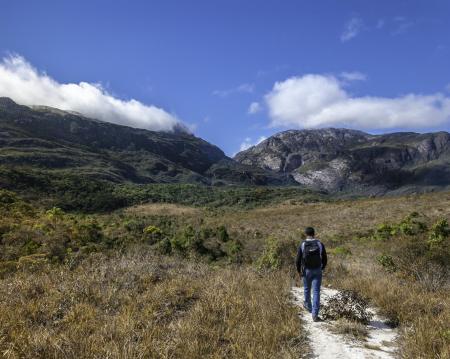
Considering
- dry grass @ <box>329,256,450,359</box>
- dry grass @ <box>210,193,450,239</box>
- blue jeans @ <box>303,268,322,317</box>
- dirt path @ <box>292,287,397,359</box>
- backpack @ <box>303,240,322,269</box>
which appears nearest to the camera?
dry grass @ <box>329,256,450,359</box>

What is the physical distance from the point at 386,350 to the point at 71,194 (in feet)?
245

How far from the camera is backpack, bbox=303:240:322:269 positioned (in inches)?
313

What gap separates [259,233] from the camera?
34.5m

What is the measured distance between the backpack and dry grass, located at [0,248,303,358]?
34.7 inches

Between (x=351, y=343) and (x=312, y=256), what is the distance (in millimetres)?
2191

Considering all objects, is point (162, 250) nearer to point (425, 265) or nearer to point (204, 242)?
point (204, 242)

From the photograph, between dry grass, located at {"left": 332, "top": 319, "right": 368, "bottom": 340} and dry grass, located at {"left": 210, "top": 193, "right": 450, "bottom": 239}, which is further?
dry grass, located at {"left": 210, "top": 193, "right": 450, "bottom": 239}

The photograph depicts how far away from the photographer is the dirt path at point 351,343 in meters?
5.49

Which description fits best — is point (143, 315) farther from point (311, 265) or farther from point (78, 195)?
point (78, 195)

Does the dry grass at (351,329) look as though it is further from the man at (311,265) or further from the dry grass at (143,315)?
the man at (311,265)

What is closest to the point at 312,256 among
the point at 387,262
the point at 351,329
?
the point at 351,329

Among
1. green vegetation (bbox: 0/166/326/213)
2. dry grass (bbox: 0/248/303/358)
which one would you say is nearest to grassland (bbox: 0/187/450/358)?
dry grass (bbox: 0/248/303/358)

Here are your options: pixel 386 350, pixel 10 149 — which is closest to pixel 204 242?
pixel 386 350

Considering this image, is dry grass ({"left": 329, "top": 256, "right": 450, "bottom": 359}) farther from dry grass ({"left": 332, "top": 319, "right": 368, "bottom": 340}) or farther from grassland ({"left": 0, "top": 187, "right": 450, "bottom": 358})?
dry grass ({"left": 332, "top": 319, "right": 368, "bottom": 340})
